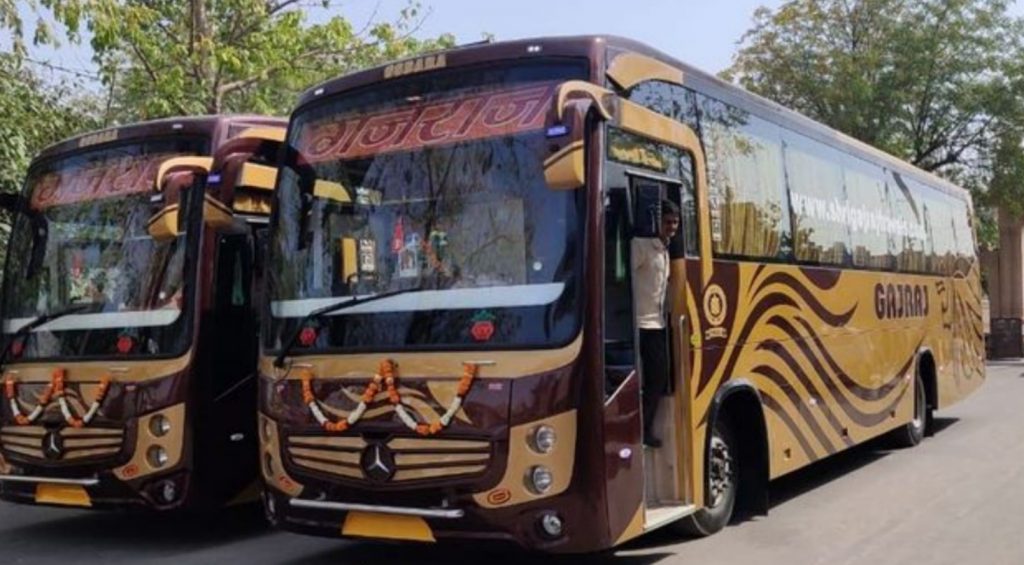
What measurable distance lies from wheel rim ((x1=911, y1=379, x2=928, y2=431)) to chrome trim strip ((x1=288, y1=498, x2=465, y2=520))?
8.14 m

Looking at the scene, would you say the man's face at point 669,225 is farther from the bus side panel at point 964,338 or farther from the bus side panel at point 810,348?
the bus side panel at point 964,338

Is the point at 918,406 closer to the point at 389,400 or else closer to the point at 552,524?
the point at 552,524

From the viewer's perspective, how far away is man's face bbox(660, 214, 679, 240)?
22.4 ft

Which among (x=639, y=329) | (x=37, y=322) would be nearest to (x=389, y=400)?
(x=639, y=329)

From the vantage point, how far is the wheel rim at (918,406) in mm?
12516

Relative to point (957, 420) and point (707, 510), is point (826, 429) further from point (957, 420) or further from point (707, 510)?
point (957, 420)

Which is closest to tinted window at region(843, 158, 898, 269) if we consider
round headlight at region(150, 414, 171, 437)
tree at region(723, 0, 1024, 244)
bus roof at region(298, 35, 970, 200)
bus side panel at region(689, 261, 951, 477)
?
bus side panel at region(689, 261, 951, 477)

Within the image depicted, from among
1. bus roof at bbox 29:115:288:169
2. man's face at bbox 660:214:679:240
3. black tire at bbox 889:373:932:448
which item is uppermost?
bus roof at bbox 29:115:288:169

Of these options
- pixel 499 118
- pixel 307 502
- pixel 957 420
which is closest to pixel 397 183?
pixel 499 118

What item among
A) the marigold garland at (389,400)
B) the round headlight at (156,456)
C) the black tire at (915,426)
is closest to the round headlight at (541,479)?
the marigold garland at (389,400)

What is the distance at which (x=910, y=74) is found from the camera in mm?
25766

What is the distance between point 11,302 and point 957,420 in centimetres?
1207

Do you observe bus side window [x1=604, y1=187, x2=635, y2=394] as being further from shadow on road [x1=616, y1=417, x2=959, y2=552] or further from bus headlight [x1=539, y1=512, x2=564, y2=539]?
shadow on road [x1=616, y1=417, x2=959, y2=552]

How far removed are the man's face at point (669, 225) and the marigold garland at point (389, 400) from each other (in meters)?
1.64
